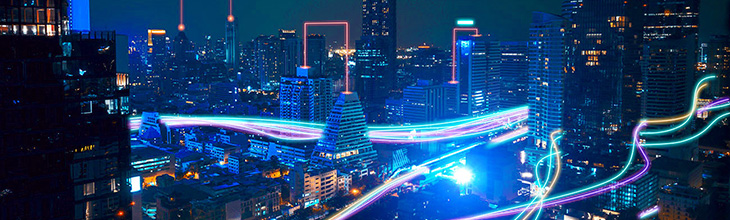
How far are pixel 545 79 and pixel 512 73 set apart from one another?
5220mm

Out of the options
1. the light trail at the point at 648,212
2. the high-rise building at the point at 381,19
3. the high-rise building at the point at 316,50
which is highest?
the high-rise building at the point at 381,19

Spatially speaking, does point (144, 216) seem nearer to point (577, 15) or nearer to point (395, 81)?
point (577, 15)

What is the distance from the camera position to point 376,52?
18672 mm

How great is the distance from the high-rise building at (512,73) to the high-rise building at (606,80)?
5.82 m

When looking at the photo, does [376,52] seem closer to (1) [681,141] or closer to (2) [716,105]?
(2) [716,105]

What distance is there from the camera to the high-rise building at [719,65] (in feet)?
33.3

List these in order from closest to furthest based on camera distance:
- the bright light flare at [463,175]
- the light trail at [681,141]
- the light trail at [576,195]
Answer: the light trail at [576,195]
the bright light flare at [463,175]
the light trail at [681,141]

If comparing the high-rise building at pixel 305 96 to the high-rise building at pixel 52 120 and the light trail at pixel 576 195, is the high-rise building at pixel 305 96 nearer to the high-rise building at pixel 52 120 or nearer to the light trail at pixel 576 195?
the light trail at pixel 576 195

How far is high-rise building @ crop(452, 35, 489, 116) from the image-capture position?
50.2 ft

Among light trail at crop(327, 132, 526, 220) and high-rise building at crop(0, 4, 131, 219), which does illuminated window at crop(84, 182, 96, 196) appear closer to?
high-rise building at crop(0, 4, 131, 219)

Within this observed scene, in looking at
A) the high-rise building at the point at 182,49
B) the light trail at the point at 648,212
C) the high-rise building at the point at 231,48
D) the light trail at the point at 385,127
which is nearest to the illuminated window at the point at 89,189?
the light trail at the point at 648,212

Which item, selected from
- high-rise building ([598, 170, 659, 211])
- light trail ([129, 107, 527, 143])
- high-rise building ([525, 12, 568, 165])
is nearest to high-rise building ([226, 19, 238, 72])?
light trail ([129, 107, 527, 143])

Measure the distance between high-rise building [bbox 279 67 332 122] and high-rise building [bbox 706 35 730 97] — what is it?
7.53m

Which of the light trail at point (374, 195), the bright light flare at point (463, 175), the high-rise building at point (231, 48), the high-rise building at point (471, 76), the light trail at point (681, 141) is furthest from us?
the high-rise building at point (231, 48)
